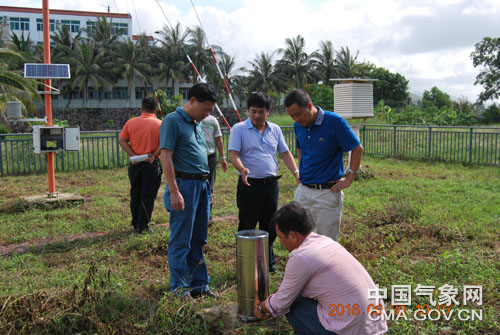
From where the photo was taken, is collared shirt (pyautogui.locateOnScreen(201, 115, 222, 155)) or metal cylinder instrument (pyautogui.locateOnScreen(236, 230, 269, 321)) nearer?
metal cylinder instrument (pyautogui.locateOnScreen(236, 230, 269, 321))

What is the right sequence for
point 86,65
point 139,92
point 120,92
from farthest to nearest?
point 139,92 → point 120,92 → point 86,65

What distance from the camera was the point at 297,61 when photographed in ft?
187

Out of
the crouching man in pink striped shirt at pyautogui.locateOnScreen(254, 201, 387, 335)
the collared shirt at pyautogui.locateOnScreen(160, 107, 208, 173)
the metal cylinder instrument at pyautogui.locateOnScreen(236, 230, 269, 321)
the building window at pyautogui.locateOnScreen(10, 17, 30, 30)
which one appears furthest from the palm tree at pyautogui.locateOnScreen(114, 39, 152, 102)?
the crouching man in pink striped shirt at pyautogui.locateOnScreen(254, 201, 387, 335)

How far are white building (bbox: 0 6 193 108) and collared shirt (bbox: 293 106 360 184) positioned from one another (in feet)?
154

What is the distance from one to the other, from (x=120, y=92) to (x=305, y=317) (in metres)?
51.1

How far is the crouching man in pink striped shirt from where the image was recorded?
2551 millimetres

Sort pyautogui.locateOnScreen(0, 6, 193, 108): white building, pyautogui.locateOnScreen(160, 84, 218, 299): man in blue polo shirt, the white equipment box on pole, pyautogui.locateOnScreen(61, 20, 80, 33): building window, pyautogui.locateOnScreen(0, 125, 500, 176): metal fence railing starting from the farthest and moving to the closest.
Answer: pyautogui.locateOnScreen(61, 20, 80, 33): building window < pyautogui.locateOnScreen(0, 6, 193, 108): white building < pyautogui.locateOnScreen(0, 125, 500, 176): metal fence railing < the white equipment box on pole < pyautogui.locateOnScreen(160, 84, 218, 299): man in blue polo shirt

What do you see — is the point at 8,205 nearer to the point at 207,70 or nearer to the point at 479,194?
the point at 479,194

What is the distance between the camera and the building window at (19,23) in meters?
46.9

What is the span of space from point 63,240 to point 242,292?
3.24 m

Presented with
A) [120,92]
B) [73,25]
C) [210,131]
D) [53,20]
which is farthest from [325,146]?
[73,25]

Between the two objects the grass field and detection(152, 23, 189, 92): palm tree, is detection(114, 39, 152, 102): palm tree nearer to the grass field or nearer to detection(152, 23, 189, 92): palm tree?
detection(152, 23, 189, 92): palm tree

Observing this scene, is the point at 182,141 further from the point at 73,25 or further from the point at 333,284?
the point at 73,25

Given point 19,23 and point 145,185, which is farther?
point 19,23
